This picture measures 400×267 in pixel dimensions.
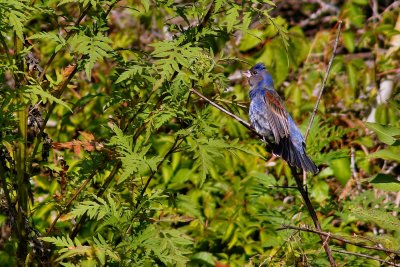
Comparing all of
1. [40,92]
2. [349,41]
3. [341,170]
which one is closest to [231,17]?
[40,92]

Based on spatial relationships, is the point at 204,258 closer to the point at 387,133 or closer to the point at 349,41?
the point at 387,133

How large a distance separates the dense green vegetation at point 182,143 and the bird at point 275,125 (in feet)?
0.73

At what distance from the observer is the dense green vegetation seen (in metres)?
3.22

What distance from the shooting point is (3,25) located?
300cm

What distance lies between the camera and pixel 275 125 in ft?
14.5

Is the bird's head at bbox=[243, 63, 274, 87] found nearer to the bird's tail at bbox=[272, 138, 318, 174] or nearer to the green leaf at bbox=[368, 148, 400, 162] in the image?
Answer: the bird's tail at bbox=[272, 138, 318, 174]

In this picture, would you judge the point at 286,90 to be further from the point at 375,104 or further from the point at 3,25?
the point at 3,25

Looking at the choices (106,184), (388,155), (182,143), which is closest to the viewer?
(388,155)

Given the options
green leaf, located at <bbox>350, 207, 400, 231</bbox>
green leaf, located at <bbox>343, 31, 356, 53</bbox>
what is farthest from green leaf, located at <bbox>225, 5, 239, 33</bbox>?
green leaf, located at <bbox>343, 31, 356, 53</bbox>

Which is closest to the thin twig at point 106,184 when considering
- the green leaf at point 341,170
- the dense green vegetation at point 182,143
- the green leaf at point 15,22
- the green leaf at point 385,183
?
the dense green vegetation at point 182,143

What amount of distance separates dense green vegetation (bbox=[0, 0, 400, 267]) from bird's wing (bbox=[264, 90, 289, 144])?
30 cm

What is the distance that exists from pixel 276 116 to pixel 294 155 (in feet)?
1.48

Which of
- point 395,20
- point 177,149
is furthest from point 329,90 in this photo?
point 177,149

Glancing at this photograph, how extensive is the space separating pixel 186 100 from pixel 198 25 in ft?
1.28
